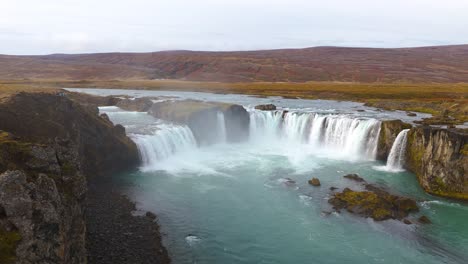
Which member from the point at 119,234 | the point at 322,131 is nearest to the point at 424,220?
the point at 119,234

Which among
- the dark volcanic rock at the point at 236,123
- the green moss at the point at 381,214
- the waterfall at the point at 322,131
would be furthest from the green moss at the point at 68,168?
the dark volcanic rock at the point at 236,123

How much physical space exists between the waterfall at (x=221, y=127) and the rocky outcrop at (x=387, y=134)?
64.4ft

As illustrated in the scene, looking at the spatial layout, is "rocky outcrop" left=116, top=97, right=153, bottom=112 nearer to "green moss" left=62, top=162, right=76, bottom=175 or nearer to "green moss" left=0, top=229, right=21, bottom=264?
"green moss" left=62, top=162, right=76, bottom=175

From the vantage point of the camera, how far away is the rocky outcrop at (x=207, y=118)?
154 feet

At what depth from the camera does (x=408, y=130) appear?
36375 mm

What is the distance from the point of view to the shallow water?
20.5m

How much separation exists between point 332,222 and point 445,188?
475 inches

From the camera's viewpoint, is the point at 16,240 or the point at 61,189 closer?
the point at 16,240

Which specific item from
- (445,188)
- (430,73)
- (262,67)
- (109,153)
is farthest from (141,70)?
(445,188)

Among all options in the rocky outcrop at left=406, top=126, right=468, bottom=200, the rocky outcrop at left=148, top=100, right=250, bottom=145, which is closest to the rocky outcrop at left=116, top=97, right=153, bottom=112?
the rocky outcrop at left=148, top=100, right=250, bottom=145

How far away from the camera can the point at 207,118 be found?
157 ft

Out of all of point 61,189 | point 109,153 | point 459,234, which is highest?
point 61,189

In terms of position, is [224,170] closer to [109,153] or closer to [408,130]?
[109,153]

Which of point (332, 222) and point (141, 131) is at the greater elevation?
point (141, 131)
